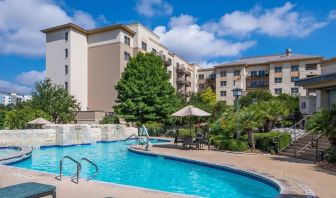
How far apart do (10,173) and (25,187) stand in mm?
5493

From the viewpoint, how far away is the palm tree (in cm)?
1753

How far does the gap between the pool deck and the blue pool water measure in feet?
2.24

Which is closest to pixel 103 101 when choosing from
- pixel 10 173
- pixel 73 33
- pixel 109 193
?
pixel 73 33

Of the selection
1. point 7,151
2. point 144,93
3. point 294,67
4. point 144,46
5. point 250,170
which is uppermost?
point 144,46

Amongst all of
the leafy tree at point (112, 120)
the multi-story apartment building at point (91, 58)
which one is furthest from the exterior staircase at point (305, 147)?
the multi-story apartment building at point (91, 58)

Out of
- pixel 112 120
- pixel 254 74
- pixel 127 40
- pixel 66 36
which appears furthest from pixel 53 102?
pixel 254 74

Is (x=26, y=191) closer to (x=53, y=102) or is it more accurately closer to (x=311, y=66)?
(x=53, y=102)

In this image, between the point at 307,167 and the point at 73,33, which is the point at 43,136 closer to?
the point at 307,167

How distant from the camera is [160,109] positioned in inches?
1411

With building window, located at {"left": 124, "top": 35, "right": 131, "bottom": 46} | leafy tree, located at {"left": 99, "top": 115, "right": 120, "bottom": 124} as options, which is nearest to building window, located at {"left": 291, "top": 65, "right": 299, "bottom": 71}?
building window, located at {"left": 124, "top": 35, "right": 131, "bottom": 46}

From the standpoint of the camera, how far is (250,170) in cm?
1170

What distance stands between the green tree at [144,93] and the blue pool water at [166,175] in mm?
17388

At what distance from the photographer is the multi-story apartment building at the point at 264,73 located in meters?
58.8

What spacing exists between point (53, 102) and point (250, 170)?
87.8ft
